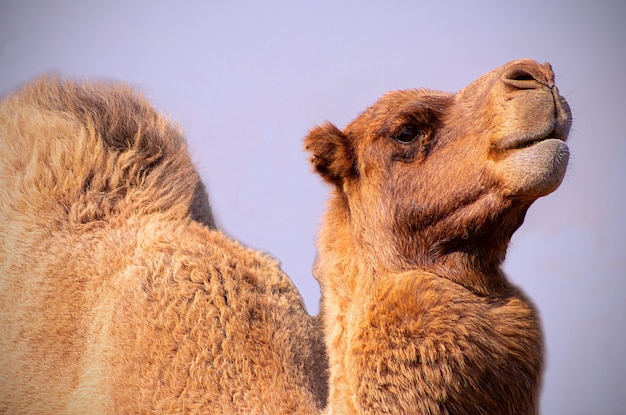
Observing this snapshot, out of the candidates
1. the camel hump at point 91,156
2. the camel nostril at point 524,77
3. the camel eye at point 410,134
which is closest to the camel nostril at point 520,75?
the camel nostril at point 524,77

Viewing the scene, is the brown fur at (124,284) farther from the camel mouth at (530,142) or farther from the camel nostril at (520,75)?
the camel nostril at (520,75)

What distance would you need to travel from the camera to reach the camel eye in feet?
11.0

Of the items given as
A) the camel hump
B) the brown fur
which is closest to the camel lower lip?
the brown fur

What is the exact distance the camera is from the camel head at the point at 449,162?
295cm

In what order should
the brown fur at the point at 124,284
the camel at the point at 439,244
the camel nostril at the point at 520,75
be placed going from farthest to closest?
the brown fur at the point at 124,284 → the camel nostril at the point at 520,75 → the camel at the point at 439,244

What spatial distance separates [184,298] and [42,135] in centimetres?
157

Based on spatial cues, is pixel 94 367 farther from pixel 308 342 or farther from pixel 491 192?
pixel 491 192

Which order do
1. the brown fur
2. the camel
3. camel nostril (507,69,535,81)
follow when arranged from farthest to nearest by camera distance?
the brown fur
camel nostril (507,69,535,81)
the camel

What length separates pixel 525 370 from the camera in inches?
117

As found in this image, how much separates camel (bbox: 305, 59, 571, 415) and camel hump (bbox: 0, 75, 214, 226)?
1274 mm

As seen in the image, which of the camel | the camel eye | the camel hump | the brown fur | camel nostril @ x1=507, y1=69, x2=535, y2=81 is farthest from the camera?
the camel hump

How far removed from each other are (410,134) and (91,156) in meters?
2.07

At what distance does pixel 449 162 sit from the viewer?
322cm

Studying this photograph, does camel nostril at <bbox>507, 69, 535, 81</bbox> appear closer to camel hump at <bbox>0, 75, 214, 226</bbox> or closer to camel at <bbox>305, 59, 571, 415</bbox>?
camel at <bbox>305, 59, 571, 415</bbox>
